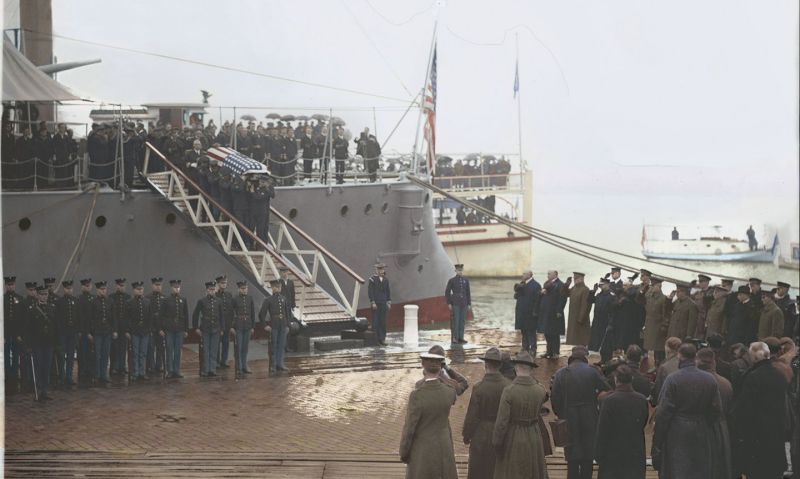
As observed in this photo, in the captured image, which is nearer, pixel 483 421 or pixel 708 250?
pixel 483 421

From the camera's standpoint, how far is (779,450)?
352 inches

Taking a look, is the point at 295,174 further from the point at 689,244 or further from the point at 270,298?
the point at 689,244

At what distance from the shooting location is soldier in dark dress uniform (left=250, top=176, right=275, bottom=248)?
695 inches

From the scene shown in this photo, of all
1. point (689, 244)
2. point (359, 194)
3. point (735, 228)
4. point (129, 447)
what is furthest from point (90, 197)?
point (735, 228)

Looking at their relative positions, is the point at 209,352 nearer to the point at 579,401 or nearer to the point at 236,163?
the point at 236,163

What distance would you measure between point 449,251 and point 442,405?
27795 millimetres

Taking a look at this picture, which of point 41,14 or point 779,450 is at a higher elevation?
point 41,14

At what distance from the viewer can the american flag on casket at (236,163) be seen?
57.5 feet

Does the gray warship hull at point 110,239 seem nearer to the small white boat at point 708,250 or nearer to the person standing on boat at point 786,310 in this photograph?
the person standing on boat at point 786,310

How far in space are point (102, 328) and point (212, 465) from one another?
14.5 feet

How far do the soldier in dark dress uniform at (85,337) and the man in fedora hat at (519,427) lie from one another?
7199mm

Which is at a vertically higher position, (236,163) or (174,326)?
(236,163)

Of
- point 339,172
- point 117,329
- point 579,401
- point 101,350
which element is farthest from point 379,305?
point 579,401

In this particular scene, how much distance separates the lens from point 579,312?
15602 mm
